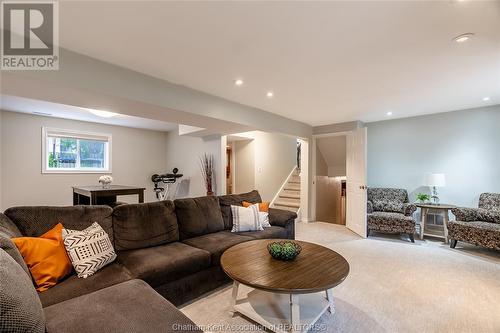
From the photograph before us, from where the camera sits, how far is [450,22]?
1737 millimetres

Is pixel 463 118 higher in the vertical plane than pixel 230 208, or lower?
higher

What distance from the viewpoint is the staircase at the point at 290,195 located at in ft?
20.4

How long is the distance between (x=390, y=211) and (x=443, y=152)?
1485 mm

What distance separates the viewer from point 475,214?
12.0 feet

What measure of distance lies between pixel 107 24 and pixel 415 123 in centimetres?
533

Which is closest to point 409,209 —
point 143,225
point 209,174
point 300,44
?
point 300,44

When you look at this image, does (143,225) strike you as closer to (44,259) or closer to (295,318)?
(44,259)

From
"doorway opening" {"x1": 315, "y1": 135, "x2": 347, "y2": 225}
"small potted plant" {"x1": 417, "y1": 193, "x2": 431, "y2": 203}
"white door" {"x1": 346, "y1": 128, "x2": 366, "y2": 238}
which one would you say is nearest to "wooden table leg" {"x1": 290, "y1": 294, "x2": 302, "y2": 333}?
"white door" {"x1": 346, "y1": 128, "x2": 366, "y2": 238}

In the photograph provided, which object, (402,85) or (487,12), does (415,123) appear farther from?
(487,12)

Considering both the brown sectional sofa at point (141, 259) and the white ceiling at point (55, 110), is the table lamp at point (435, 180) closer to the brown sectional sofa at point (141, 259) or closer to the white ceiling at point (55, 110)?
the brown sectional sofa at point (141, 259)

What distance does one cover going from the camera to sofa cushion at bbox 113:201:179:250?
2.29 meters

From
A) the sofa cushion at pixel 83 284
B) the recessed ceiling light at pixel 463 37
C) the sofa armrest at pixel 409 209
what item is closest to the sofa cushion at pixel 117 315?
the sofa cushion at pixel 83 284

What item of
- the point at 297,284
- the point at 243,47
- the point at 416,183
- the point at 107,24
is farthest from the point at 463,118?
the point at 107,24

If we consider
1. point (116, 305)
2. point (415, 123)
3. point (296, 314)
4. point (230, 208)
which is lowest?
point (296, 314)
